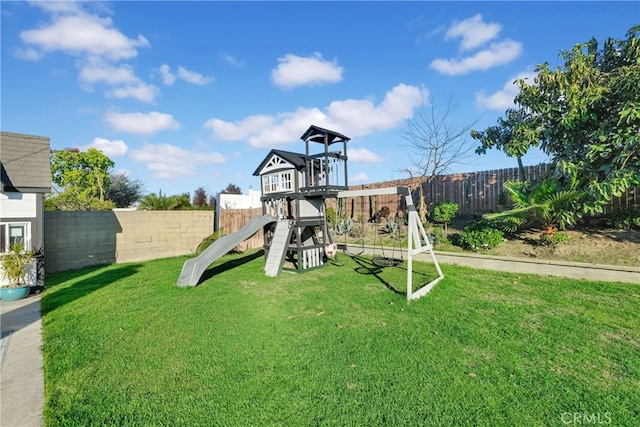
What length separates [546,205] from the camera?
619cm

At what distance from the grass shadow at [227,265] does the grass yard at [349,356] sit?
1.44 m

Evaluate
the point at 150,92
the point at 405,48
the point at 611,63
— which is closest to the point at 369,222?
the point at 405,48

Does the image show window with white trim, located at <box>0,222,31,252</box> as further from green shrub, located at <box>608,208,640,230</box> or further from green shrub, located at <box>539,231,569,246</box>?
green shrub, located at <box>608,208,640,230</box>

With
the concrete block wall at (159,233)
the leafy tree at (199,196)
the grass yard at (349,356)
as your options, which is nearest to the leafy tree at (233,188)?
the leafy tree at (199,196)

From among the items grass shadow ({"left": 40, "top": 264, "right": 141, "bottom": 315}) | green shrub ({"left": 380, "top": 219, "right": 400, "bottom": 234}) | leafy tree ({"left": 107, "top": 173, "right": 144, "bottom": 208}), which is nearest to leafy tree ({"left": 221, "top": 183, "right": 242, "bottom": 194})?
leafy tree ({"left": 107, "top": 173, "right": 144, "bottom": 208})

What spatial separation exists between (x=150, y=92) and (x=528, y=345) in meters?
12.9

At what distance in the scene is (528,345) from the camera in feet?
10.5

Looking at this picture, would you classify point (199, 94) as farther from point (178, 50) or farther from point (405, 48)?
point (405, 48)

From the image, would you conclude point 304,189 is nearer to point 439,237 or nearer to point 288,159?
point 288,159

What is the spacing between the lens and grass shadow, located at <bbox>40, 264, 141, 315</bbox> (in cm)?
530

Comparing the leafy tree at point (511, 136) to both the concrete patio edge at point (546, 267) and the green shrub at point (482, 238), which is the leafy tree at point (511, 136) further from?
the concrete patio edge at point (546, 267)

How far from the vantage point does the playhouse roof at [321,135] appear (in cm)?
707

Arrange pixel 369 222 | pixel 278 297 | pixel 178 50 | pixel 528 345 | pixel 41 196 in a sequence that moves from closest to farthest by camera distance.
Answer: pixel 528 345, pixel 278 297, pixel 41 196, pixel 178 50, pixel 369 222

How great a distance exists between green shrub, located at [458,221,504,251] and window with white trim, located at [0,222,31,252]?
10397 mm
